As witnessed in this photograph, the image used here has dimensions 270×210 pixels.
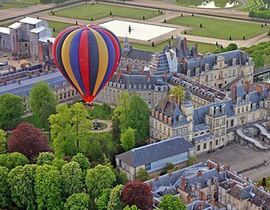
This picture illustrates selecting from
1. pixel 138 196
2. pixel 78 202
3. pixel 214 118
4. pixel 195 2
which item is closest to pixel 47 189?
pixel 78 202

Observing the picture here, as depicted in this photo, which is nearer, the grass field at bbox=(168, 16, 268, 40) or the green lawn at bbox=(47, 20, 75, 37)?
the grass field at bbox=(168, 16, 268, 40)

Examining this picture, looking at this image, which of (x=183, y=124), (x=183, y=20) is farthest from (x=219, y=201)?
(x=183, y=20)

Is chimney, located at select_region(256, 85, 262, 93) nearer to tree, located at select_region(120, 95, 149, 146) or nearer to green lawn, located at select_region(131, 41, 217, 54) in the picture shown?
tree, located at select_region(120, 95, 149, 146)

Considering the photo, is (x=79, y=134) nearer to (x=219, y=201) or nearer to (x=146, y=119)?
(x=146, y=119)

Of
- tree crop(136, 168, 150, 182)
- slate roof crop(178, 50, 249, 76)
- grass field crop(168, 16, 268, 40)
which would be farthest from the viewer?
grass field crop(168, 16, 268, 40)

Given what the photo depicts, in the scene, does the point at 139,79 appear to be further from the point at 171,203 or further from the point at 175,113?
the point at 171,203

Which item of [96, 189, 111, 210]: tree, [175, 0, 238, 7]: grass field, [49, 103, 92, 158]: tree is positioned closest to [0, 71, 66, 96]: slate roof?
[49, 103, 92, 158]: tree

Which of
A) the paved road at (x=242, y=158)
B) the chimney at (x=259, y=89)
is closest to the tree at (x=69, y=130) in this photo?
the paved road at (x=242, y=158)
